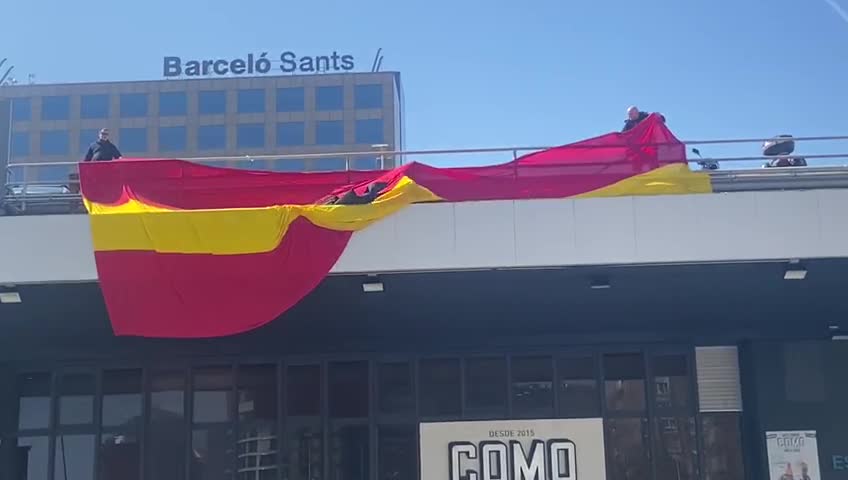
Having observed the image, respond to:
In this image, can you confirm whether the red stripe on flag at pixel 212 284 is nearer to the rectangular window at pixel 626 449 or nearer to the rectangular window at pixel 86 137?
the rectangular window at pixel 626 449

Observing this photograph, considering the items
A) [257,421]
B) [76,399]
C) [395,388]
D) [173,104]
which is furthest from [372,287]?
[173,104]

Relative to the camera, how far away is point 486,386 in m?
17.1

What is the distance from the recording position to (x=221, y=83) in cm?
7456

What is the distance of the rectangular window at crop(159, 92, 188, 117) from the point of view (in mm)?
74500

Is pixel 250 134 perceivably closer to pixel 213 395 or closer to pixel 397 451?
pixel 213 395

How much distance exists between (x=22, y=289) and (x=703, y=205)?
26.7 feet

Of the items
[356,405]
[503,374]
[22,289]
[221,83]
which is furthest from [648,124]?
[221,83]

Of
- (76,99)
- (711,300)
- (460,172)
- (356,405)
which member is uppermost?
(76,99)

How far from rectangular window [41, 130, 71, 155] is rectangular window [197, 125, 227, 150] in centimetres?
950

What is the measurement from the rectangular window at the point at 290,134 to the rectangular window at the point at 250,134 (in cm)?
125

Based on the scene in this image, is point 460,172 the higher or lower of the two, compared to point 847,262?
higher

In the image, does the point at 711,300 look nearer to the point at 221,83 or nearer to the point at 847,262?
the point at 847,262

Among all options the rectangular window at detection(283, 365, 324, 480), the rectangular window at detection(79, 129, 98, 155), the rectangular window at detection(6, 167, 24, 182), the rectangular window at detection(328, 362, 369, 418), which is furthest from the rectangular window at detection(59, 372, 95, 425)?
the rectangular window at detection(79, 129, 98, 155)

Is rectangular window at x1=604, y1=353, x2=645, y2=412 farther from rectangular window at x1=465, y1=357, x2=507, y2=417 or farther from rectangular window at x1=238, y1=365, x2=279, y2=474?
rectangular window at x1=238, y1=365, x2=279, y2=474
